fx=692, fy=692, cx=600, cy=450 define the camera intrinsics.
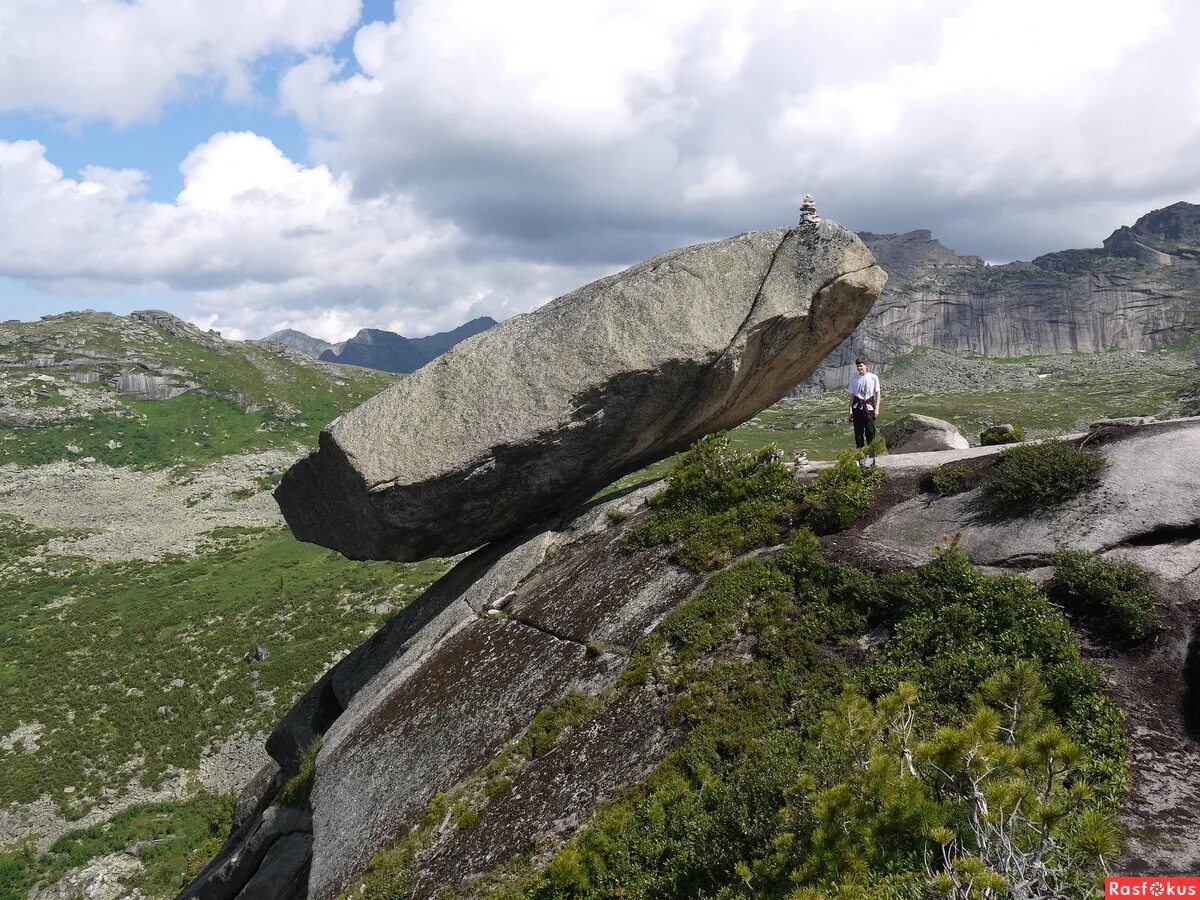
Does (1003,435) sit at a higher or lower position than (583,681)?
higher

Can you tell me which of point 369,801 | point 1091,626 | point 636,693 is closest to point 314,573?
point 369,801

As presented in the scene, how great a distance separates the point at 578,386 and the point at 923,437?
14.1 metres

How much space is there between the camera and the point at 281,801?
20.2 meters

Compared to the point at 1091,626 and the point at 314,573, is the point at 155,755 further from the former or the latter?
the point at 1091,626

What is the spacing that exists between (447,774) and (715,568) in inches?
274

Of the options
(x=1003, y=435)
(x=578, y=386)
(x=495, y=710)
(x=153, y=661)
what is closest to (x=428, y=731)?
(x=495, y=710)

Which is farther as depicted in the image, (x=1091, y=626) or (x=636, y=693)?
(x=636, y=693)

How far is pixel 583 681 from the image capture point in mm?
14039

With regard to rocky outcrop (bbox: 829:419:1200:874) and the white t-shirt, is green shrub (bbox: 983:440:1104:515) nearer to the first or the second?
rocky outcrop (bbox: 829:419:1200:874)

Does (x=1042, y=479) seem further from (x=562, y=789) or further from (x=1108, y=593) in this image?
(x=562, y=789)

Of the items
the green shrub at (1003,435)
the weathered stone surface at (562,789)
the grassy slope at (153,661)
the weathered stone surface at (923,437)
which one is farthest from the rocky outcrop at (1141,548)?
the grassy slope at (153,661)

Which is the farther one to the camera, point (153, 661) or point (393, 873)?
point (153, 661)

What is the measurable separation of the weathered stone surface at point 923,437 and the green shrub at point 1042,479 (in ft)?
32.5

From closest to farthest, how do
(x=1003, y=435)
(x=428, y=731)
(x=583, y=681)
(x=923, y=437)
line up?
(x=583, y=681)
(x=428, y=731)
(x=1003, y=435)
(x=923, y=437)
